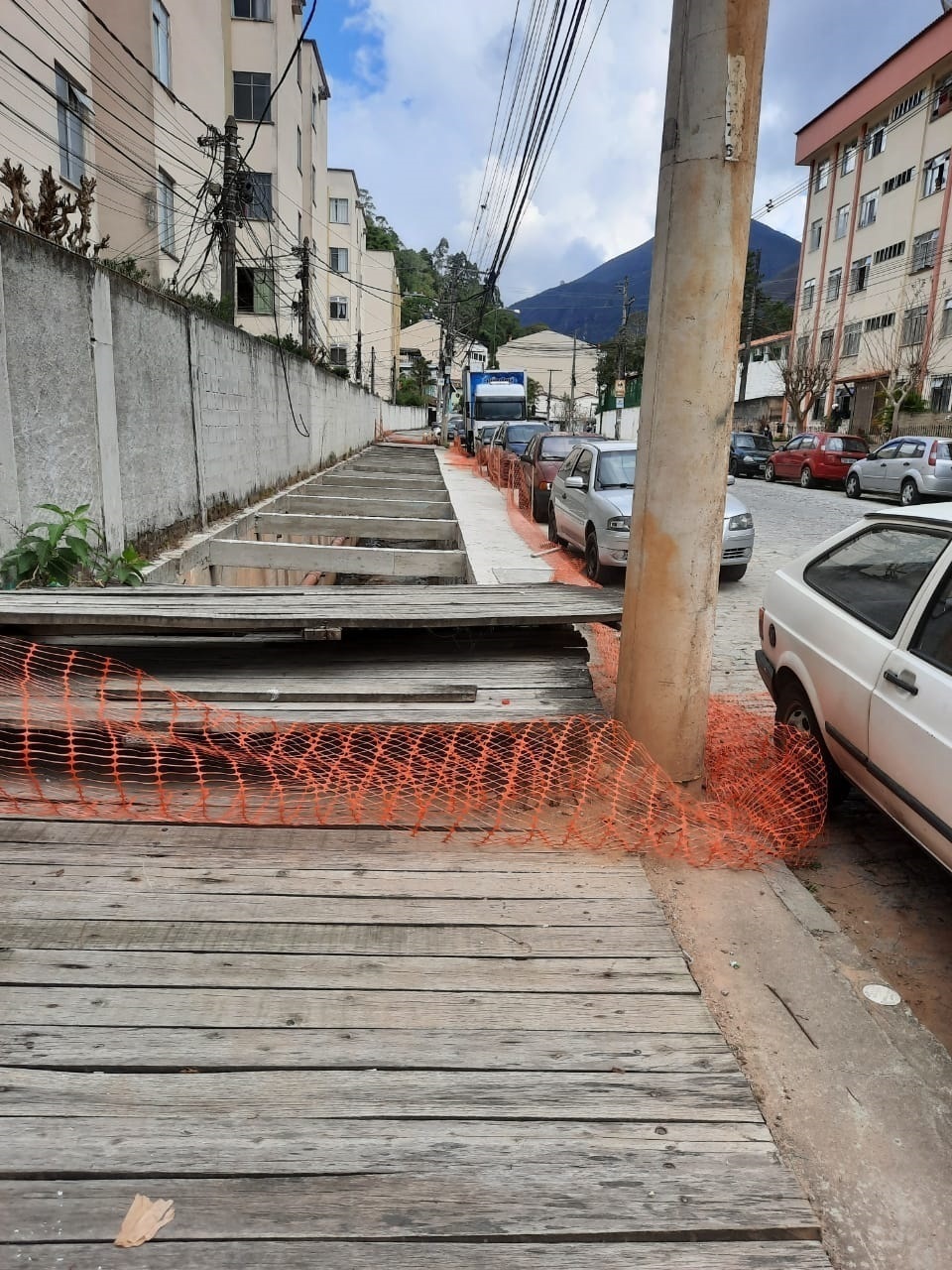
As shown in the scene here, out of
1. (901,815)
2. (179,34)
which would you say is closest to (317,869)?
(901,815)

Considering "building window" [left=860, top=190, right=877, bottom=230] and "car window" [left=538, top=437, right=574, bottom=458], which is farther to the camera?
"building window" [left=860, top=190, right=877, bottom=230]

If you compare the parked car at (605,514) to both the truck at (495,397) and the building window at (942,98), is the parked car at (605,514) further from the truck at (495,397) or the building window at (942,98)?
the building window at (942,98)

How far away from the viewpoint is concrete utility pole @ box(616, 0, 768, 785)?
3570 mm

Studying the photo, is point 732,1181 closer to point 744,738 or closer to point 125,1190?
point 125,1190

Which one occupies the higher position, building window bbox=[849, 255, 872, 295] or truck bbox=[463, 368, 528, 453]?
building window bbox=[849, 255, 872, 295]

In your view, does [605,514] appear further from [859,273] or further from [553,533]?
[859,273]

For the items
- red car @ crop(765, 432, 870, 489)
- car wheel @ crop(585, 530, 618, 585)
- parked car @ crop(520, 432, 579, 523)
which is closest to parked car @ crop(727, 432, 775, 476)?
red car @ crop(765, 432, 870, 489)

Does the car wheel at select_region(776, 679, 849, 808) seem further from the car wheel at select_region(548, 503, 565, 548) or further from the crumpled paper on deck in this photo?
the car wheel at select_region(548, 503, 565, 548)

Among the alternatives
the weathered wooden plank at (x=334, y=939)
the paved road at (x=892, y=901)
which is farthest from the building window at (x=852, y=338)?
the weathered wooden plank at (x=334, y=939)

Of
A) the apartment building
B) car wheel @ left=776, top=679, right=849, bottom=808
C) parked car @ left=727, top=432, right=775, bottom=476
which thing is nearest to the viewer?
car wheel @ left=776, top=679, right=849, bottom=808

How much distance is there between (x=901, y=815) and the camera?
342 centimetres

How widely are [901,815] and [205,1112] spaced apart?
8.85 ft

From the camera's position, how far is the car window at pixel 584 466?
11.4 metres

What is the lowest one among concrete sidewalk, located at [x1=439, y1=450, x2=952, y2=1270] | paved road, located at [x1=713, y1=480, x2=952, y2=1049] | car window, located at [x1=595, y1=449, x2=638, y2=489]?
paved road, located at [x1=713, y1=480, x2=952, y2=1049]
